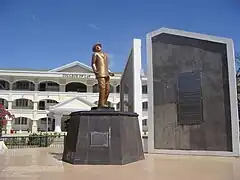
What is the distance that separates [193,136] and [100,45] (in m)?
5.34

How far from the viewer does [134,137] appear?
938 centimetres

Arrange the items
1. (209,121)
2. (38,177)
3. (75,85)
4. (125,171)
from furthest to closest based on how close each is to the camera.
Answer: (75,85) → (209,121) → (125,171) → (38,177)

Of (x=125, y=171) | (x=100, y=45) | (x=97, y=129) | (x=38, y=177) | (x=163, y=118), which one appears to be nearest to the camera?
(x=38, y=177)

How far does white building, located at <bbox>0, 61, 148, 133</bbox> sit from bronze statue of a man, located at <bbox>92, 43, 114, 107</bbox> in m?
25.1

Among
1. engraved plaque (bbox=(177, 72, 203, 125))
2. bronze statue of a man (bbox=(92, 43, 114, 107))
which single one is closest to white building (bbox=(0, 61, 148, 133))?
engraved plaque (bbox=(177, 72, 203, 125))

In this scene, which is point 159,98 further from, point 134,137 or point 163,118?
point 134,137

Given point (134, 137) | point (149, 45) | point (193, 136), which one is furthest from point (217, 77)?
point (134, 137)

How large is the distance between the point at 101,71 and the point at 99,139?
2.30 metres

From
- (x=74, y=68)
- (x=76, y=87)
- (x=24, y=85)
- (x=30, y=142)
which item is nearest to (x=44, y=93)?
(x=24, y=85)

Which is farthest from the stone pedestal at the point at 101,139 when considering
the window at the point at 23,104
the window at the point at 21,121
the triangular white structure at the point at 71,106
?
the window at the point at 23,104

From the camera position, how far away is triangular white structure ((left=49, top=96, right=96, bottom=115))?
33.4 meters

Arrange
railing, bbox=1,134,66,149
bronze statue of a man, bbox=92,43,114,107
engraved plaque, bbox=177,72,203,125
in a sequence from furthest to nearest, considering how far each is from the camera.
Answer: railing, bbox=1,134,66,149 → engraved plaque, bbox=177,72,203,125 → bronze statue of a man, bbox=92,43,114,107

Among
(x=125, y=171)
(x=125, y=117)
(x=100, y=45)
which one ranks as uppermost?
(x=100, y=45)

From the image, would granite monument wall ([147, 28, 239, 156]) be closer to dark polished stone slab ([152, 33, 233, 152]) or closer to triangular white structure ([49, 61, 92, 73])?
dark polished stone slab ([152, 33, 233, 152])
